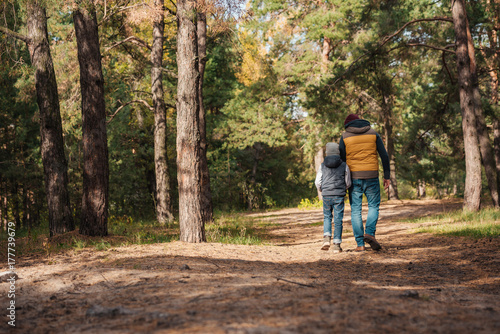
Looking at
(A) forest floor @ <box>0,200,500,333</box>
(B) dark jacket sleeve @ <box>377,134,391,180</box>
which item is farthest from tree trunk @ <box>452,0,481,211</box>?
(B) dark jacket sleeve @ <box>377,134,391,180</box>

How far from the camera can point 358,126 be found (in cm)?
707

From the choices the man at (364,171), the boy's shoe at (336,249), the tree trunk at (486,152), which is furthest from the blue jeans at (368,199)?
the tree trunk at (486,152)

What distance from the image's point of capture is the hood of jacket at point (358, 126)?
23.0 feet

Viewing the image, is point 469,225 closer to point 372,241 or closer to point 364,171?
point 372,241

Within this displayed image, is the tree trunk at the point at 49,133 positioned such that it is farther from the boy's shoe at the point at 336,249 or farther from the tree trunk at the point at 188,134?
the boy's shoe at the point at 336,249

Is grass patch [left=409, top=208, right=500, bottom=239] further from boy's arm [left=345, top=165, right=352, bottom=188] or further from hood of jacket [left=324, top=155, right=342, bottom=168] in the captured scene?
hood of jacket [left=324, top=155, right=342, bottom=168]

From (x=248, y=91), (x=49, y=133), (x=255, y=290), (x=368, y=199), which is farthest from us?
(x=248, y=91)

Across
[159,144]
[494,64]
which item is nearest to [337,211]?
[159,144]

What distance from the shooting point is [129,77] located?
19969 mm

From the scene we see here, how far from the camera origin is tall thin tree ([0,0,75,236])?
30.6 feet

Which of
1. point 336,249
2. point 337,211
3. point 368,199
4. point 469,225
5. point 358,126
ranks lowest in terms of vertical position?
point 469,225

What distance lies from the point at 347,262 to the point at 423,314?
10.9 ft

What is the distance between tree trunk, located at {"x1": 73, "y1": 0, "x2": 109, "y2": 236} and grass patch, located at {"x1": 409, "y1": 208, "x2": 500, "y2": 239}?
7.43 metres

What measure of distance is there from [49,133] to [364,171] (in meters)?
7.08
